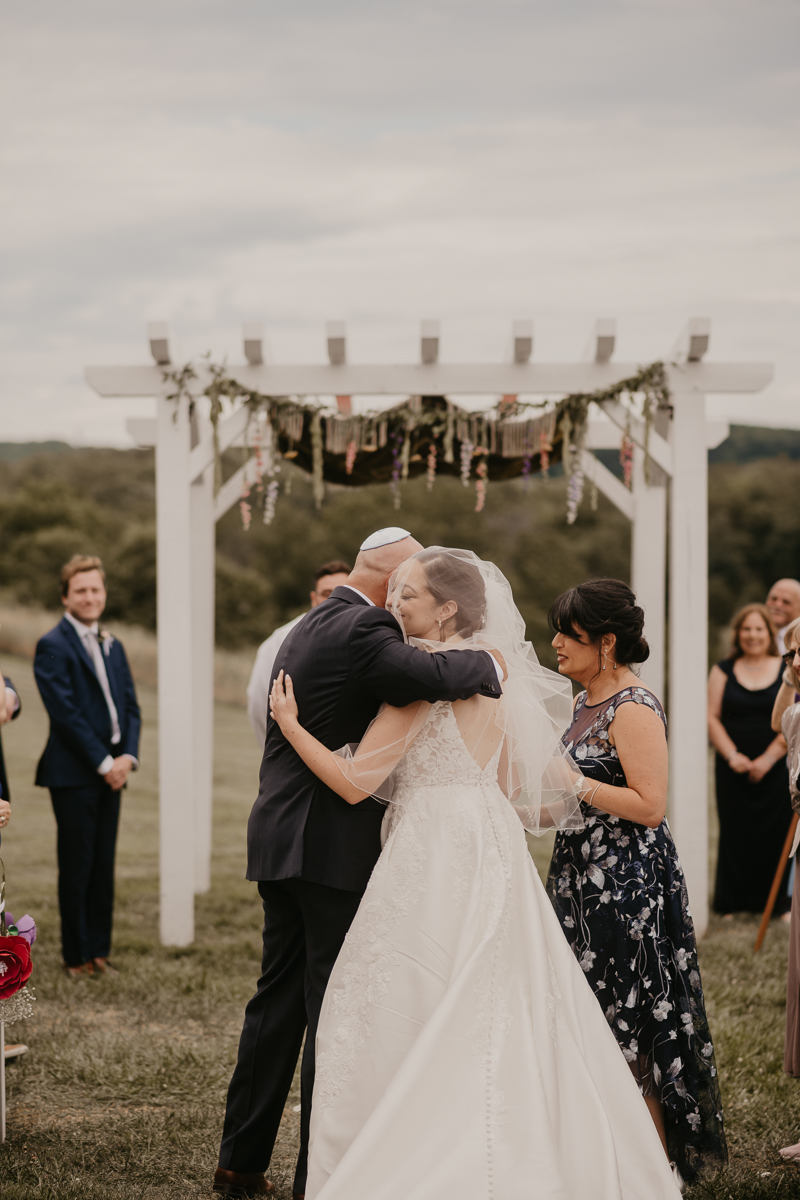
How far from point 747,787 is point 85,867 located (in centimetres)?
410

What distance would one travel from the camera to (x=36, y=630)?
2073 cm

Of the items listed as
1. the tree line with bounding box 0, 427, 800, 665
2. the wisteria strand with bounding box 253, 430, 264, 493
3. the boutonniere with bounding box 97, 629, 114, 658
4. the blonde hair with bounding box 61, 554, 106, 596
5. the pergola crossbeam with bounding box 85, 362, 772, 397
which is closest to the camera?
the blonde hair with bounding box 61, 554, 106, 596

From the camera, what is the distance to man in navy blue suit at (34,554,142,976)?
479cm

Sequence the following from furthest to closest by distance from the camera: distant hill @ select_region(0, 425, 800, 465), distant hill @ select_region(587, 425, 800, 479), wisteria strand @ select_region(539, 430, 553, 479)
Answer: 1. distant hill @ select_region(587, 425, 800, 479)
2. distant hill @ select_region(0, 425, 800, 465)
3. wisteria strand @ select_region(539, 430, 553, 479)

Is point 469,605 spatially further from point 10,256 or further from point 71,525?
point 71,525

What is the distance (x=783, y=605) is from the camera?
6133 mm

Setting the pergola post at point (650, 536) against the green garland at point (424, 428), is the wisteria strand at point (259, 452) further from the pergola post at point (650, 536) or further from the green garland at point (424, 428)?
the pergola post at point (650, 536)

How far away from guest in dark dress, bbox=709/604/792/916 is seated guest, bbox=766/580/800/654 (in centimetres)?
7

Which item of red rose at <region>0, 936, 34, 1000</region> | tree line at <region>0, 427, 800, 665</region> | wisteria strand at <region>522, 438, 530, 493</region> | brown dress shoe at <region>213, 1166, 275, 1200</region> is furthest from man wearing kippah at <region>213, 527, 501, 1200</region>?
tree line at <region>0, 427, 800, 665</region>

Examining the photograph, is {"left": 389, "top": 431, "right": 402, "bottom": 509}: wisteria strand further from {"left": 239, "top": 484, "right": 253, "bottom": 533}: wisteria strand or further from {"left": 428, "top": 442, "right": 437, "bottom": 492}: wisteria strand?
{"left": 239, "top": 484, "right": 253, "bottom": 533}: wisteria strand

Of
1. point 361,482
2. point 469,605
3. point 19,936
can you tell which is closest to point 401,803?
point 469,605

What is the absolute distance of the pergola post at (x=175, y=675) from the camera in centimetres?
516

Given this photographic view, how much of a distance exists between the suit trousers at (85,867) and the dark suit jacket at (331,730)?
99.6 inches

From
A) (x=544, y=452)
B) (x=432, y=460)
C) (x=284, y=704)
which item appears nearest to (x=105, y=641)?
(x=432, y=460)
